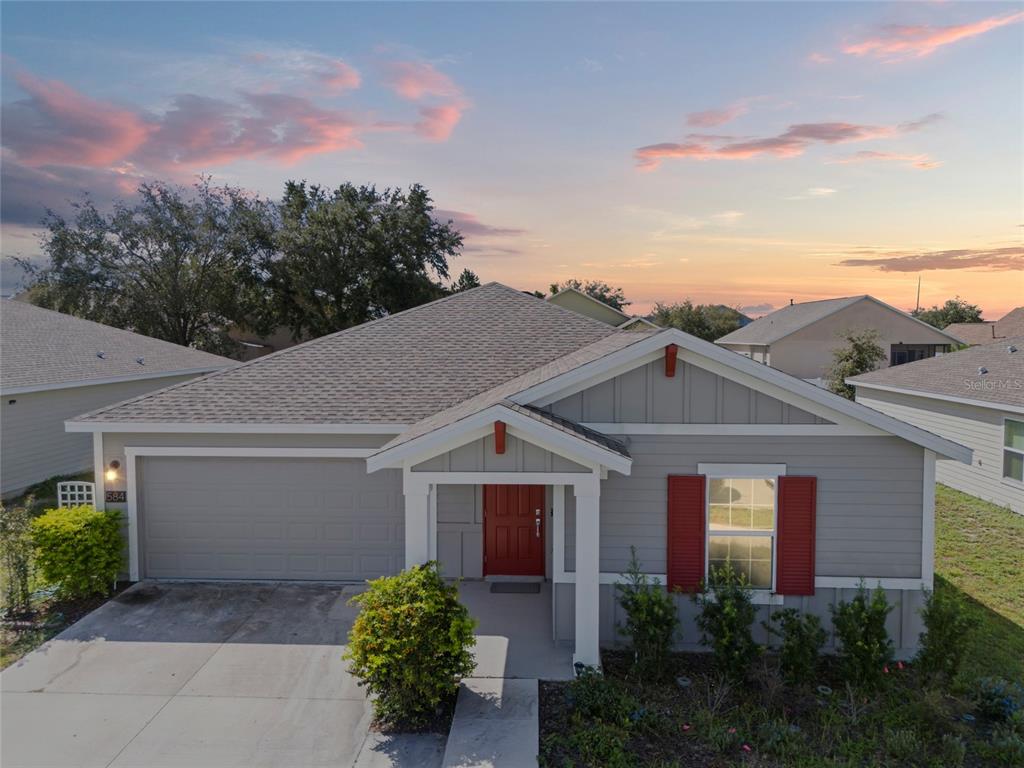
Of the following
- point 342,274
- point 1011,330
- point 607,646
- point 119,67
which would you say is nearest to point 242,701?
point 607,646

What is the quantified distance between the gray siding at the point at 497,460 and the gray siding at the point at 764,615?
1.76m

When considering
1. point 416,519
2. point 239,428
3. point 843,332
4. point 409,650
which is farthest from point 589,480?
point 843,332

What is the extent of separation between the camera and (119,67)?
13.8m

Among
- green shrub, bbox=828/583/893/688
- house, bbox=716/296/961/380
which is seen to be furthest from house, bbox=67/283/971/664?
house, bbox=716/296/961/380

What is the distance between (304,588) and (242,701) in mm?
3123

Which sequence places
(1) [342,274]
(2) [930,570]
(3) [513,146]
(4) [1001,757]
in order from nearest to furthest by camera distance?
1. (4) [1001,757]
2. (2) [930,570]
3. (3) [513,146]
4. (1) [342,274]

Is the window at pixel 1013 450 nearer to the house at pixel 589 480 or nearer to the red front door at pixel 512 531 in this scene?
the house at pixel 589 480

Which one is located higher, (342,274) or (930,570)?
(342,274)

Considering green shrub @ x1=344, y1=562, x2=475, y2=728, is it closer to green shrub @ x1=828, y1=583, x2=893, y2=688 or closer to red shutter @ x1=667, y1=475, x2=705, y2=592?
red shutter @ x1=667, y1=475, x2=705, y2=592

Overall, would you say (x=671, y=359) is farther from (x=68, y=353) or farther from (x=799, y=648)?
(x=68, y=353)

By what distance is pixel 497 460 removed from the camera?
22.4 ft

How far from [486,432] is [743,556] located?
3.55m

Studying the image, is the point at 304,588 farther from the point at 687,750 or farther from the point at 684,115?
the point at 684,115

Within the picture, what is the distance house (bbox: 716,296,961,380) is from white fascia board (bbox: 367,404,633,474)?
37683 millimetres
